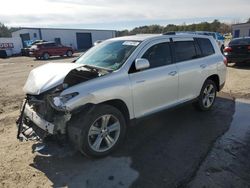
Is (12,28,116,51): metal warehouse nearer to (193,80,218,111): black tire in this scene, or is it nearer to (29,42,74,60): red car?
(29,42,74,60): red car

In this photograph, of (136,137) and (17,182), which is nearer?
(17,182)

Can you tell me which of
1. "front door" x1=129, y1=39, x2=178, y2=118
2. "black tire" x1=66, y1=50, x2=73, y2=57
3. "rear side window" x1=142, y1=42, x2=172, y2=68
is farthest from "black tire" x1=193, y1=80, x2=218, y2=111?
"black tire" x1=66, y1=50, x2=73, y2=57

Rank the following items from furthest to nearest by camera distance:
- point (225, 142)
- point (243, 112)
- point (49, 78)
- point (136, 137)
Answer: point (243, 112) → point (136, 137) → point (225, 142) → point (49, 78)

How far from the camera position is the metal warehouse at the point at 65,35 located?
39466mm

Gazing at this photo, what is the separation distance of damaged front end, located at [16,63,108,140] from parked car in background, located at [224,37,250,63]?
10.7 meters

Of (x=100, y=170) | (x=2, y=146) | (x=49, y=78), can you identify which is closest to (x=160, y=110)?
(x=100, y=170)

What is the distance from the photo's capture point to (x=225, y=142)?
452 centimetres

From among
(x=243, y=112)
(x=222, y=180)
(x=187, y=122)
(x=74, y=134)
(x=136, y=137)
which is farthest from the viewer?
(x=243, y=112)

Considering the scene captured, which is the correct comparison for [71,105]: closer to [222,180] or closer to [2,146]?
[2,146]

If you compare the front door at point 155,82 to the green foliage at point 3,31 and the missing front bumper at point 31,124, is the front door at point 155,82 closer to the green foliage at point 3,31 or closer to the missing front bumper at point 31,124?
the missing front bumper at point 31,124

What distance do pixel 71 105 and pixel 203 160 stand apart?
2159mm

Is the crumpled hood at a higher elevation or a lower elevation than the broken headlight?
higher

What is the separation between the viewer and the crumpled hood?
3.81 meters

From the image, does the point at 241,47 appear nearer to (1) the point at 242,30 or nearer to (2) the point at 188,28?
(1) the point at 242,30
